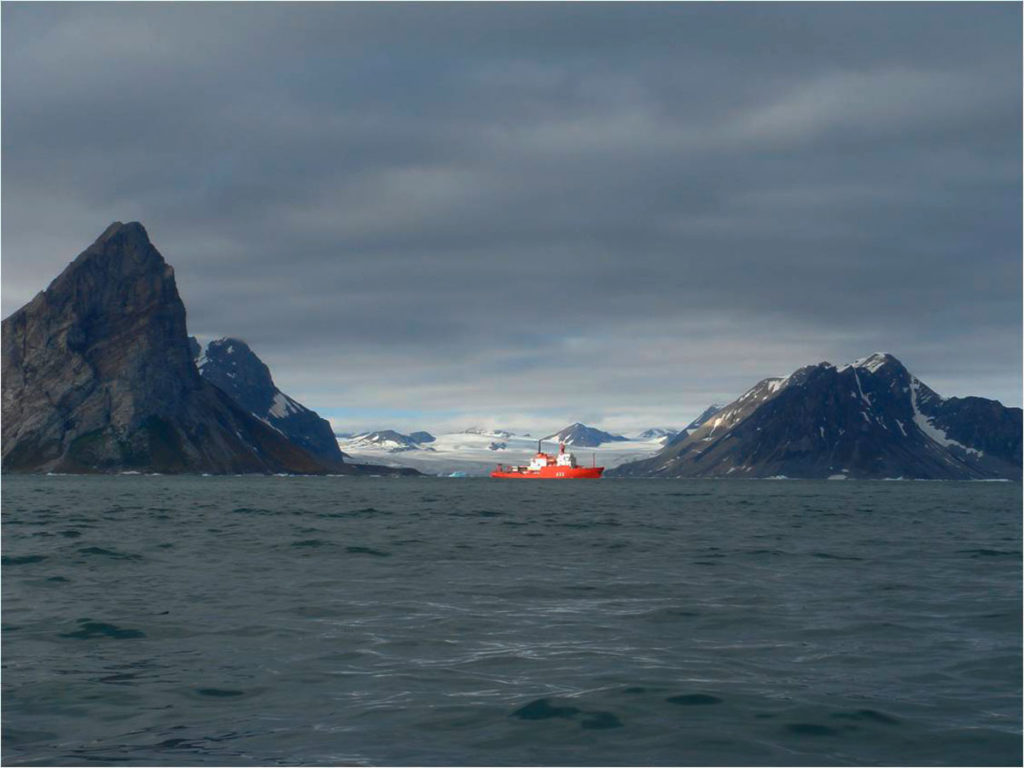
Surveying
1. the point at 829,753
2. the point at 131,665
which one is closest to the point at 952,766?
the point at 829,753

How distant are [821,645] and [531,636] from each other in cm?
849

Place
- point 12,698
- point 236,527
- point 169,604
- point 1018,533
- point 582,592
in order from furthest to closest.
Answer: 1. point 1018,533
2. point 236,527
3. point 582,592
4. point 169,604
5. point 12,698

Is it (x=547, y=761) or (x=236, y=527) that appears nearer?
(x=547, y=761)

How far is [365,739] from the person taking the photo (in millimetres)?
19875

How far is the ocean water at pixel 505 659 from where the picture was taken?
1977 cm

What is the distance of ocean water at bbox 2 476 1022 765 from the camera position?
19766 millimetres

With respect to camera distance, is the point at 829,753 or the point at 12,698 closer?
the point at 829,753

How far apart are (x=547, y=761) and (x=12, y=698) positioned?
1251 cm

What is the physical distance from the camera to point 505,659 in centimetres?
2722

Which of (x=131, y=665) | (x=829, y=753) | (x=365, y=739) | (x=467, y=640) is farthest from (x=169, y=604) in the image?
(x=829, y=753)

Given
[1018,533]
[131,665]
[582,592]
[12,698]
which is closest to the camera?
[12,698]

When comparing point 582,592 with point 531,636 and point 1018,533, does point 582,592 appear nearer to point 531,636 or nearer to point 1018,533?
point 531,636

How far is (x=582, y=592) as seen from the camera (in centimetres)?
4066

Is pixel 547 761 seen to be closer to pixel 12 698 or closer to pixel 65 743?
pixel 65 743
